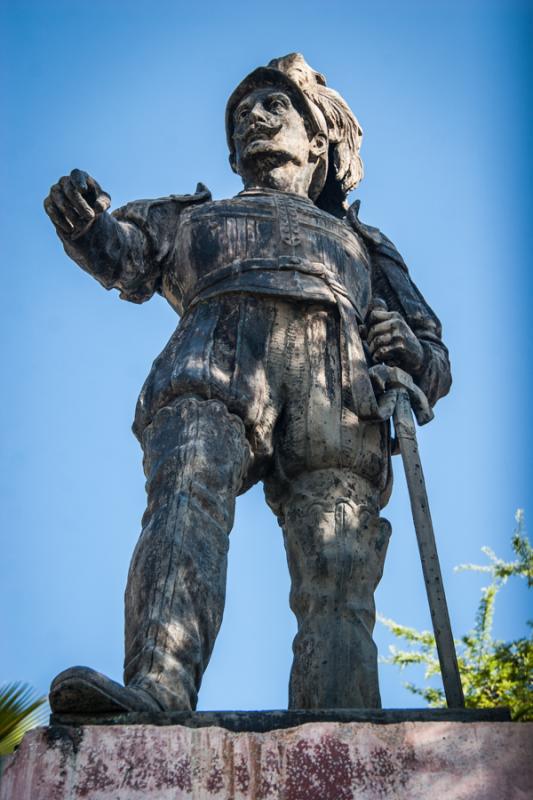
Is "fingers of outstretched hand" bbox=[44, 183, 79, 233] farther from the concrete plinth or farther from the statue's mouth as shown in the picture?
the concrete plinth

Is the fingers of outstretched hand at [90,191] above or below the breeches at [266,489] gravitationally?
above

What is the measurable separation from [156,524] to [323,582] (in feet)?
2.78

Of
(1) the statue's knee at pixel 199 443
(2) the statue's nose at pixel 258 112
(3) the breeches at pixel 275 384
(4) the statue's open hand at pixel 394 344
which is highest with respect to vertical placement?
(2) the statue's nose at pixel 258 112

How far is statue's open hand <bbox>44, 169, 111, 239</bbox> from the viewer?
6.08 meters

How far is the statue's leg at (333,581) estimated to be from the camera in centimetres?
529

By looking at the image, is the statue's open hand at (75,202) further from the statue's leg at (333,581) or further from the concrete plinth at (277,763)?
the concrete plinth at (277,763)

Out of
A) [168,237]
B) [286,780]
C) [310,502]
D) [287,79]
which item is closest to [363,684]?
[310,502]

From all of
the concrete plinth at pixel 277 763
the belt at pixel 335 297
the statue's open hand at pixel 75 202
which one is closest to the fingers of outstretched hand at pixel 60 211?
the statue's open hand at pixel 75 202

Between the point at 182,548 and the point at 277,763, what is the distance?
1178mm

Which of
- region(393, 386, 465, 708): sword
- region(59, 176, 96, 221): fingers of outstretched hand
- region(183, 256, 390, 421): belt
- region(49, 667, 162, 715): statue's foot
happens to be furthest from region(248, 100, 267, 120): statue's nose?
region(49, 667, 162, 715): statue's foot

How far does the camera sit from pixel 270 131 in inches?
291

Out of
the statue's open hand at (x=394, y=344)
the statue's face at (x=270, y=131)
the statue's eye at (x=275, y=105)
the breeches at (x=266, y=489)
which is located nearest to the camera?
the breeches at (x=266, y=489)

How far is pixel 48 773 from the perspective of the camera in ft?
13.0

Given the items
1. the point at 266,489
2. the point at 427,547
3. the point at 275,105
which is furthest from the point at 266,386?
the point at 275,105
